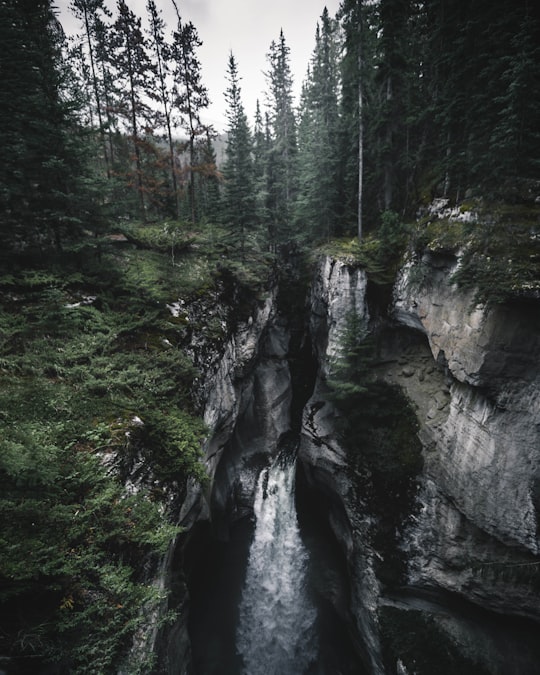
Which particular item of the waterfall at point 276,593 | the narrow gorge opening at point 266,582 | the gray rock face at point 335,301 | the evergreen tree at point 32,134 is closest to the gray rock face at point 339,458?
the gray rock face at point 335,301

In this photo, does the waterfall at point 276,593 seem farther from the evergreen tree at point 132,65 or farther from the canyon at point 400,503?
the evergreen tree at point 132,65

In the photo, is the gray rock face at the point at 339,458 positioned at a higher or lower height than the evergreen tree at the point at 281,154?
lower

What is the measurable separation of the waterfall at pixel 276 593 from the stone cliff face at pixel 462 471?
2.67m

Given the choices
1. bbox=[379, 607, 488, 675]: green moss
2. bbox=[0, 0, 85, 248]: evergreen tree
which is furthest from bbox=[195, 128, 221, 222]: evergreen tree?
bbox=[379, 607, 488, 675]: green moss

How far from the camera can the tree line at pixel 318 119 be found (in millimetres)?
10266

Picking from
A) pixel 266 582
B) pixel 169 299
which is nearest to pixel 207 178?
pixel 169 299

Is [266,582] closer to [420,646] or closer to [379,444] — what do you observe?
[420,646]

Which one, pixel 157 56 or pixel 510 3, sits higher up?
pixel 157 56

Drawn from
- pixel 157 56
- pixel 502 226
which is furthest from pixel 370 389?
pixel 157 56

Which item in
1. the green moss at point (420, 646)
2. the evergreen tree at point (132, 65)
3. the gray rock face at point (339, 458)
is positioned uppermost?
the evergreen tree at point (132, 65)

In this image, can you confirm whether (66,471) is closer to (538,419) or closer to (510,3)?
(538,419)

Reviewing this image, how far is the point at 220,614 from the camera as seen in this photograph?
1439cm

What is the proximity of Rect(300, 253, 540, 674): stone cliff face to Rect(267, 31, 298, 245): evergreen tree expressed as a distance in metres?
16.5

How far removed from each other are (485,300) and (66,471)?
1268 centimetres
